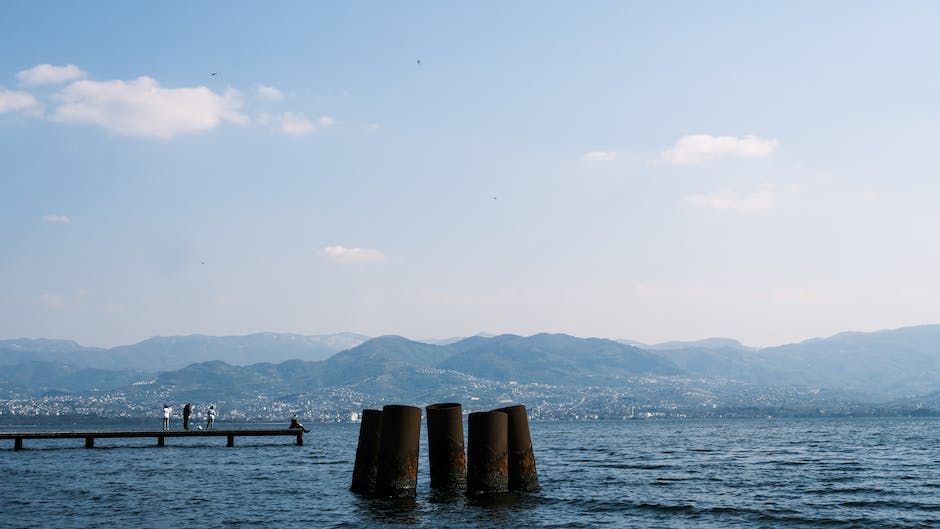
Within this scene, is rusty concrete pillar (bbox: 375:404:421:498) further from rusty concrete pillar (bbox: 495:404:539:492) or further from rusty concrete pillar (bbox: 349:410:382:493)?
rusty concrete pillar (bbox: 495:404:539:492)

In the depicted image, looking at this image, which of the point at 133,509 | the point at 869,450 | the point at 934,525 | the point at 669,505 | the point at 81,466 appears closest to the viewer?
the point at 934,525

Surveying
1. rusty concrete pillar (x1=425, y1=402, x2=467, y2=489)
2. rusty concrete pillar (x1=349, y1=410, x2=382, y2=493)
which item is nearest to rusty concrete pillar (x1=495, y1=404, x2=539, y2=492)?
rusty concrete pillar (x1=425, y1=402, x2=467, y2=489)

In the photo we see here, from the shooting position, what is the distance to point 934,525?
32.2 m

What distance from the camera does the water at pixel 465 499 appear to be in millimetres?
32344

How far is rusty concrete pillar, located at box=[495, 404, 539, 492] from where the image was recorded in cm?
3609

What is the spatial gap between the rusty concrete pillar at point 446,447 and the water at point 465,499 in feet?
3.80

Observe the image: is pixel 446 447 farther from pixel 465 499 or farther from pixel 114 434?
pixel 114 434

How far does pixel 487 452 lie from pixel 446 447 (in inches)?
94.9

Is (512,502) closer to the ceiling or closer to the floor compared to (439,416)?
closer to the floor

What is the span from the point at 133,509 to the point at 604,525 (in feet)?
59.9

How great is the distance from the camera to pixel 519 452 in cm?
3681

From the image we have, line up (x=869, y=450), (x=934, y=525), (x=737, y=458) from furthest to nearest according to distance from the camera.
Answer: (x=869, y=450)
(x=737, y=458)
(x=934, y=525)

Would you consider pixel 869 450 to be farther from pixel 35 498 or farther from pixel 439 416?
pixel 35 498

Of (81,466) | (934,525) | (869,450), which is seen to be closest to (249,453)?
(81,466)
